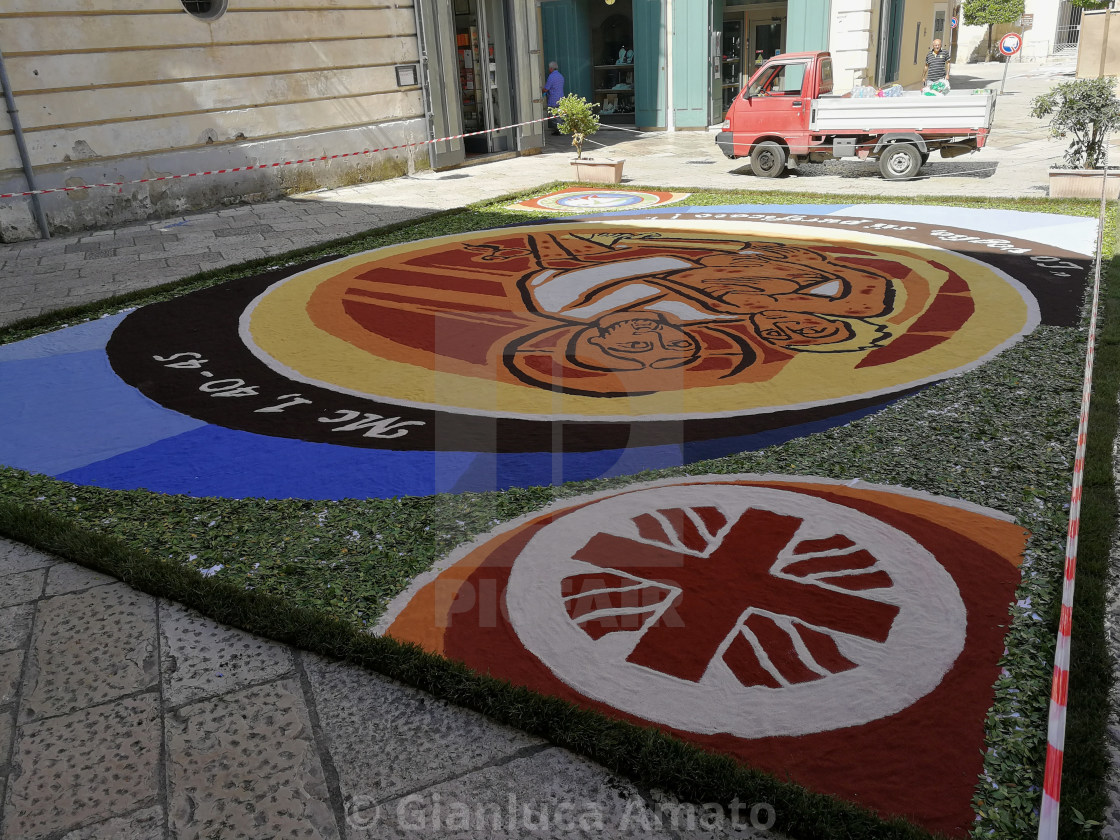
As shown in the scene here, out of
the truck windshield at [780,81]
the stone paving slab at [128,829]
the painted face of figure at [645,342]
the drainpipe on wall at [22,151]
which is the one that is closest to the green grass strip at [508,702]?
the stone paving slab at [128,829]

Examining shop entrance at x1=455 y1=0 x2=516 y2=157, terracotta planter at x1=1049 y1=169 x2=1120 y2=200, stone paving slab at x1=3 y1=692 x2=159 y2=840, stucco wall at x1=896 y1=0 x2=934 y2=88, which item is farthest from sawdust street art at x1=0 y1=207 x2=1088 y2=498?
stucco wall at x1=896 y1=0 x2=934 y2=88

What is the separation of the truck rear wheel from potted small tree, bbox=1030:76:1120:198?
3804mm

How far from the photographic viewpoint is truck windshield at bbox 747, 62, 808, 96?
45.8 feet

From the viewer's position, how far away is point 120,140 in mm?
12859

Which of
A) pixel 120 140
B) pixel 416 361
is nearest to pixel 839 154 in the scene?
pixel 416 361

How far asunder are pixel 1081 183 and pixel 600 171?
712 cm

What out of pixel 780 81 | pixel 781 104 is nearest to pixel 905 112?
pixel 781 104

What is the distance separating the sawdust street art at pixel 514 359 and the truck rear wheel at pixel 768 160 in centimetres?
493

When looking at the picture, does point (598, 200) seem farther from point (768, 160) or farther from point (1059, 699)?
point (1059, 699)

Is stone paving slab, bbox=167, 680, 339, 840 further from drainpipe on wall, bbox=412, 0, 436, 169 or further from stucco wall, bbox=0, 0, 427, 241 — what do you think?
drainpipe on wall, bbox=412, 0, 436, 169

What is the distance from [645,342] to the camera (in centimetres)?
685

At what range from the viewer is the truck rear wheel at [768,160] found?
48.0ft

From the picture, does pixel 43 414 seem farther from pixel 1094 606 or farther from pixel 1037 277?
pixel 1037 277

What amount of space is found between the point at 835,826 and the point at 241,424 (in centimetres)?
440
